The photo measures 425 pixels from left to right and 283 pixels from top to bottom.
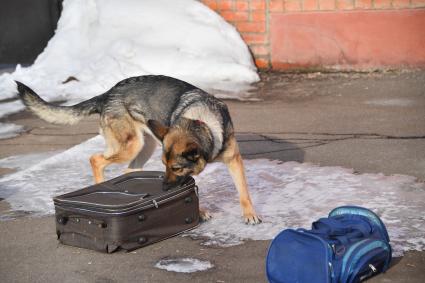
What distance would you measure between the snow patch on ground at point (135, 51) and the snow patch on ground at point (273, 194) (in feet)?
11.5

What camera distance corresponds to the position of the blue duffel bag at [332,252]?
379cm

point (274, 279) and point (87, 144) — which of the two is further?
point (87, 144)

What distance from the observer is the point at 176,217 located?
4.98m

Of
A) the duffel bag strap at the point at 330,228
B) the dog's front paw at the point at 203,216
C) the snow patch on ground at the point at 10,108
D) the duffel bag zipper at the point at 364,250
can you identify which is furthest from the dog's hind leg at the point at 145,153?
the snow patch on ground at the point at 10,108

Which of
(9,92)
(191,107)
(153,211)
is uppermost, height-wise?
(191,107)

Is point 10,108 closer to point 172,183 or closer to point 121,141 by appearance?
point 121,141

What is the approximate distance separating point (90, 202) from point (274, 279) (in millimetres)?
1446

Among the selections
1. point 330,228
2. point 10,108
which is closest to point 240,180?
point 330,228

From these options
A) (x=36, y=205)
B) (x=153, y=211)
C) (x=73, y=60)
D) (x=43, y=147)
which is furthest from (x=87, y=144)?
(x=73, y=60)

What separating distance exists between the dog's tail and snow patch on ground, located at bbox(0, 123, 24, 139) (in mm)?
2562

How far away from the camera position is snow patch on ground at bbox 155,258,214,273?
175 inches

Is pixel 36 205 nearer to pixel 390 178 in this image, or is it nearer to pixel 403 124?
pixel 390 178

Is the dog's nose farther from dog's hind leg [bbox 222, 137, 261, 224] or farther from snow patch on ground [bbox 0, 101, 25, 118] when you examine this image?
snow patch on ground [bbox 0, 101, 25, 118]

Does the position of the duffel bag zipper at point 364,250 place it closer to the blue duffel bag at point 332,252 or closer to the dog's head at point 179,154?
the blue duffel bag at point 332,252
